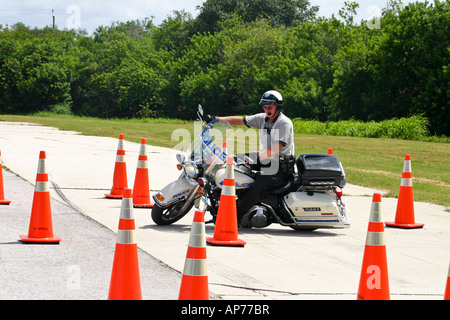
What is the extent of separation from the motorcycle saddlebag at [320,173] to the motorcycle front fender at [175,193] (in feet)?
4.38

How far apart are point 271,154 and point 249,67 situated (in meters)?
63.5

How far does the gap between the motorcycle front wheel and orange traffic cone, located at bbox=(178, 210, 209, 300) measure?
4126 mm

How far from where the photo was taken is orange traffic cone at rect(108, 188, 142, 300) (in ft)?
15.5

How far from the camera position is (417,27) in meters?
45.5

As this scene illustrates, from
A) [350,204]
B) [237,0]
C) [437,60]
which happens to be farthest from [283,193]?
[237,0]

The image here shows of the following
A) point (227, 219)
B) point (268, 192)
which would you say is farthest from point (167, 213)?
point (227, 219)

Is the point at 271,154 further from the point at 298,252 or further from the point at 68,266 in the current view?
the point at 68,266

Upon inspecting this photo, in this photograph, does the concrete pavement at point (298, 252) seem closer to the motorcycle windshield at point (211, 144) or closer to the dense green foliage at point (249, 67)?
the motorcycle windshield at point (211, 144)

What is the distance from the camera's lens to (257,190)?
8.36 m

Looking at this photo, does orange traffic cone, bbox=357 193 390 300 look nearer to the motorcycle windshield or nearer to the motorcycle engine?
the motorcycle engine

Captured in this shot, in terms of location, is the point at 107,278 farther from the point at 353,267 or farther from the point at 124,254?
the point at 353,267

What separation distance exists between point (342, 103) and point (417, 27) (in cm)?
973

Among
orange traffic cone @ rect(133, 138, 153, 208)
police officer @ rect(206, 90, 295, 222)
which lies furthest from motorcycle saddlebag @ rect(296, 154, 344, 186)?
orange traffic cone @ rect(133, 138, 153, 208)

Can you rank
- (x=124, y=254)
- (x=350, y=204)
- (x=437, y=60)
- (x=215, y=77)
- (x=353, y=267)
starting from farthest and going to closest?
(x=215, y=77) → (x=437, y=60) → (x=350, y=204) → (x=353, y=267) → (x=124, y=254)
